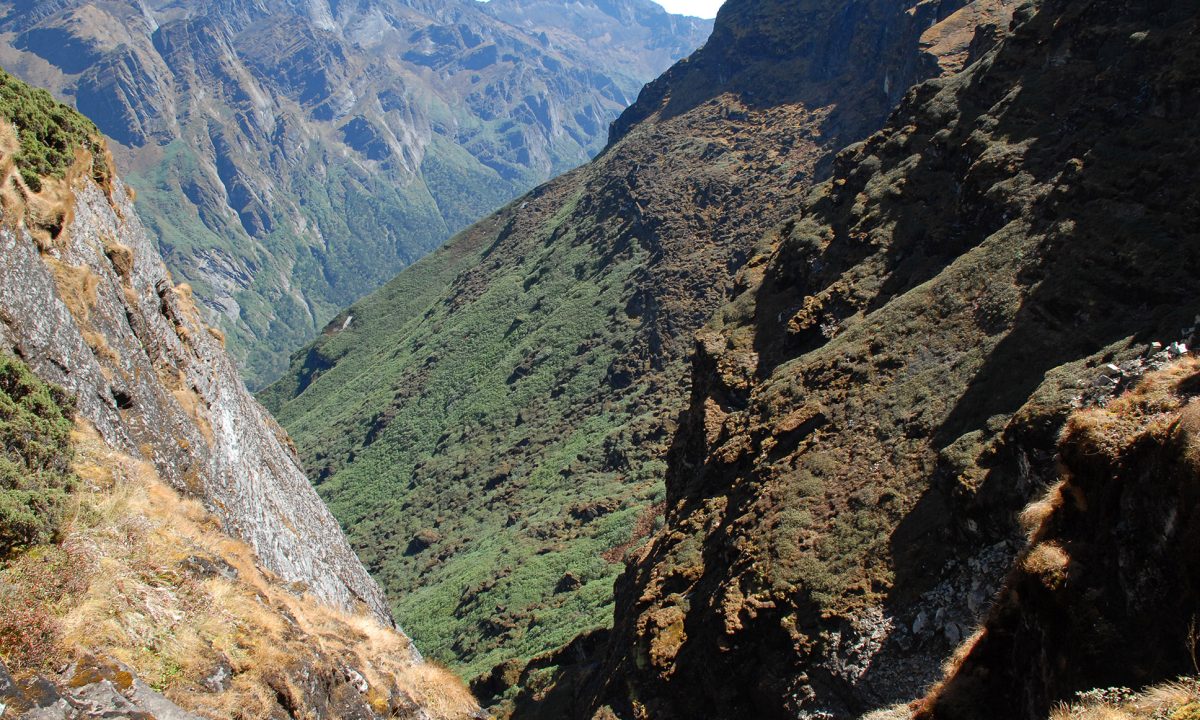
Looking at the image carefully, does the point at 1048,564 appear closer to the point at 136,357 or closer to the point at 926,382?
the point at 926,382

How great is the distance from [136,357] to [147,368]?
0.54 m

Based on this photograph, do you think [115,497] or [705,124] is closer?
[115,497]

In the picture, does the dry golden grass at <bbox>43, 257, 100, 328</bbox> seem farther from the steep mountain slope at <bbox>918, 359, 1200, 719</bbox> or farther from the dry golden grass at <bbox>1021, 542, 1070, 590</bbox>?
the dry golden grass at <bbox>1021, 542, 1070, 590</bbox>

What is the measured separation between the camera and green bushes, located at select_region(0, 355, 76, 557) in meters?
12.5

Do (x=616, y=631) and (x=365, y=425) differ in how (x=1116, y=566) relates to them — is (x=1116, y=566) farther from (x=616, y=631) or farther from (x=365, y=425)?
(x=365, y=425)

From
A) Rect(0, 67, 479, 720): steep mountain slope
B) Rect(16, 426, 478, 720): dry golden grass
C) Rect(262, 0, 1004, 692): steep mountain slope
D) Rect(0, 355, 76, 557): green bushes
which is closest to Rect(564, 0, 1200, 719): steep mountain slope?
Rect(0, 67, 479, 720): steep mountain slope

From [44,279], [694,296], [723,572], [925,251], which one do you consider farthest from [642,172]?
[44,279]

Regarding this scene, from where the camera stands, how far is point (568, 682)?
36.9 metres

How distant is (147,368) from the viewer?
21438mm

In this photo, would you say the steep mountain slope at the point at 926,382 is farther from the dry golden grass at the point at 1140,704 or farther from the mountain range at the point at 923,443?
the dry golden grass at the point at 1140,704

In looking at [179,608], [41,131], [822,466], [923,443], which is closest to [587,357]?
[822,466]

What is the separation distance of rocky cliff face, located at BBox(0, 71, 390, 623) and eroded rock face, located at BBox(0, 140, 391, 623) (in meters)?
0.05

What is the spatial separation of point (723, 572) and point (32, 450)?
19.9 metres

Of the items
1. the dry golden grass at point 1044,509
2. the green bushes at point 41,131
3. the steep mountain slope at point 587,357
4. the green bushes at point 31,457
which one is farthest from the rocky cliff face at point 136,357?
the steep mountain slope at point 587,357
